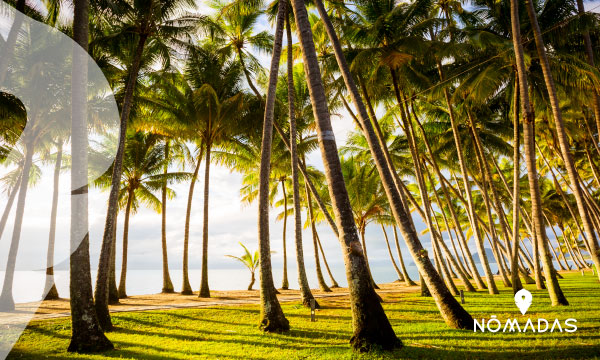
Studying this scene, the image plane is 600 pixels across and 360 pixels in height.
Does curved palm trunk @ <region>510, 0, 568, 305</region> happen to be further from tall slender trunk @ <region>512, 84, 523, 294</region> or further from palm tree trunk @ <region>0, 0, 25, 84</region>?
palm tree trunk @ <region>0, 0, 25, 84</region>

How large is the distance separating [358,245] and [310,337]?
2.87 m

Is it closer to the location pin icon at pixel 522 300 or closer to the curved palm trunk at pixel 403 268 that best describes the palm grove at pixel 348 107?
the location pin icon at pixel 522 300

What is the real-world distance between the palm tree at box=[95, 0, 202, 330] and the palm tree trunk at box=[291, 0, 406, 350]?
18.6ft

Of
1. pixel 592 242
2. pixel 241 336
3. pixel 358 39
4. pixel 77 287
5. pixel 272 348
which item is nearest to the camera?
pixel 272 348

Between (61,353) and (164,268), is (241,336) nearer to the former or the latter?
(61,353)

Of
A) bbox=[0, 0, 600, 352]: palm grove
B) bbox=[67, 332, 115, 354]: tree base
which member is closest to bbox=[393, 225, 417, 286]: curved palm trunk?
bbox=[0, 0, 600, 352]: palm grove

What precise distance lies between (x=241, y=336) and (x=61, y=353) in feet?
11.4

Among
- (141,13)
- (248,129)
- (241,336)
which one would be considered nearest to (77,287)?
(241,336)

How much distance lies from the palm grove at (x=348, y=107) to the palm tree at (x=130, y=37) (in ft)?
0.16

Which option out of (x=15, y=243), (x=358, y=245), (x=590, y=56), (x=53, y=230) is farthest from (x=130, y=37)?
(x=590, y=56)

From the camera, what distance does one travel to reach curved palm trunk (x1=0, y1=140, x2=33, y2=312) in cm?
1205

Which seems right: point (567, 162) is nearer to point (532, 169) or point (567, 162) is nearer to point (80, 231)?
point (532, 169)

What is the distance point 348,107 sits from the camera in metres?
13.9

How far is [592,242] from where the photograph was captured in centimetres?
791
